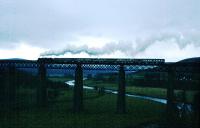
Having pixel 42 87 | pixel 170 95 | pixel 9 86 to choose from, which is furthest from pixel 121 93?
pixel 9 86

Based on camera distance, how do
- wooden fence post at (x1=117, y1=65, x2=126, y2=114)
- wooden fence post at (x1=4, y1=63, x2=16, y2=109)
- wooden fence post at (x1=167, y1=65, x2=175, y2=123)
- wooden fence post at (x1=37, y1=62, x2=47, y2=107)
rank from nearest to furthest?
wooden fence post at (x1=167, y1=65, x2=175, y2=123) < wooden fence post at (x1=117, y1=65, x2=126, y2=114) < wooden fence post at (x1=4, y1=63, x2=16, y2=109) < wooden fence post at (x1=37, y1=62, x2=47, y2=107)

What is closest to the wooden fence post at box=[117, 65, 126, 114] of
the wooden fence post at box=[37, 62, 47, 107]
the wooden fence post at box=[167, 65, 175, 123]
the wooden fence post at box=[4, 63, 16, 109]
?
the wooden fence post at box=[167, 65, 175, 123]

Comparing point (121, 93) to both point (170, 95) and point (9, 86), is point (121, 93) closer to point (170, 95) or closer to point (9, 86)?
point (170, 95)

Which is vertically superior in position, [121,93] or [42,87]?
[42,87]

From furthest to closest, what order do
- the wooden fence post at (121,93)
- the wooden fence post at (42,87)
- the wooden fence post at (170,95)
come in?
the wooden fence post at (42,87) → the wooden fence post at (121,93) → the wooden fence post at (170,95)

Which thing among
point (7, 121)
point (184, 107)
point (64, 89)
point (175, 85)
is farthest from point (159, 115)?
point (64, 89)

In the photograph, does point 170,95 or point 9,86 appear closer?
point 170,95

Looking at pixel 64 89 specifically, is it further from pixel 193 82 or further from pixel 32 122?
pixel 193 82

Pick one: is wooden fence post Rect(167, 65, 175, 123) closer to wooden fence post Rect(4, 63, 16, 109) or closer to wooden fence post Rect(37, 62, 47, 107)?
wooden fence post Rect(37, 62, 47, 107)

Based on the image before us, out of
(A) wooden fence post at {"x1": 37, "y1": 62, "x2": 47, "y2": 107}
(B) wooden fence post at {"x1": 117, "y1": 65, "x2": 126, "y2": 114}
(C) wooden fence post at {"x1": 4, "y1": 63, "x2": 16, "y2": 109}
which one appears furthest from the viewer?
(A) wooden fence post at {"x1": 37, "y1": 62, "x2": 47, "y2": 107}

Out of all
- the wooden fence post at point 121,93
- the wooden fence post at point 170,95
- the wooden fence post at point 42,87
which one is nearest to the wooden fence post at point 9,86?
the wooden fence post at point 42,87

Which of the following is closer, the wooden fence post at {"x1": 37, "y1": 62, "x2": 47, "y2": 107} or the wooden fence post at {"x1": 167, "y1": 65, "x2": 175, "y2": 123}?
the wooden fence post at {"x1": 167, "y1": 65, "x2": 175, "y2": 123}

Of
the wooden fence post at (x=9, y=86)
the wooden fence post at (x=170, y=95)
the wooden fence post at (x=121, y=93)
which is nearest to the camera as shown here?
the wooden fence post at (x=170, y=95)

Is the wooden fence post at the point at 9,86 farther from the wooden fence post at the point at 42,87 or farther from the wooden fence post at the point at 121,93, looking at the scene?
the wooden fence post at the point at 121,93
